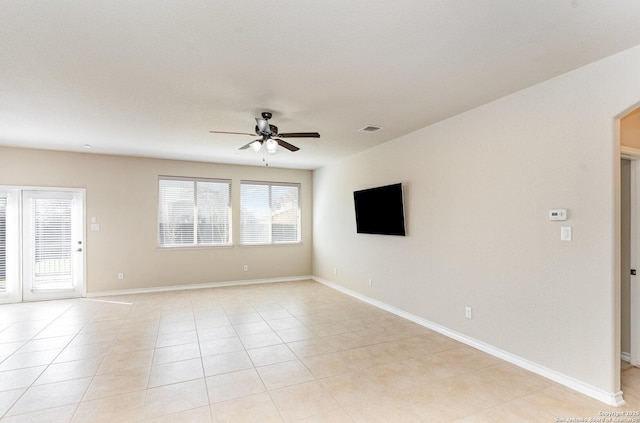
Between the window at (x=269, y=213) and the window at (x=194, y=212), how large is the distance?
38 cm

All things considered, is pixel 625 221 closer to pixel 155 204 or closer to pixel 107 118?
pixel 107 118

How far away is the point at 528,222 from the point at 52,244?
24.0 ft

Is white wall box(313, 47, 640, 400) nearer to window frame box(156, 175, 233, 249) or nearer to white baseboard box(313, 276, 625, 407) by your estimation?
white baseboard box(313, 276, 625, 407)

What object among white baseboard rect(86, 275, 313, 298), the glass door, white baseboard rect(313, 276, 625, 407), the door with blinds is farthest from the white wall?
the glass door

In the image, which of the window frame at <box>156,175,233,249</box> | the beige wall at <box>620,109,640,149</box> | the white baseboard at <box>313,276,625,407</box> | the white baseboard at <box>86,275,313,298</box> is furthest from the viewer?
the window frame at <box>156,175,233,249</box>

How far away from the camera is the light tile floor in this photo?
7.90 ft

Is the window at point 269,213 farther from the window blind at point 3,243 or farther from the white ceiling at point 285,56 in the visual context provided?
the window blind at point 3,243

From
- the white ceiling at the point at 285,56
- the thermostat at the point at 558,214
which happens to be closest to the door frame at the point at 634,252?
the thermostat at the point at 558,214

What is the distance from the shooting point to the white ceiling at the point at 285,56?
77.3 inches

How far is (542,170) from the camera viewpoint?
2973 mm

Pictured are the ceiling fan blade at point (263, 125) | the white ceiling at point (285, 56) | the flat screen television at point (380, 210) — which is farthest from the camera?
the flat screen television at point (380, 210)

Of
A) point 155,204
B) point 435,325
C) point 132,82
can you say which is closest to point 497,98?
point 435,325

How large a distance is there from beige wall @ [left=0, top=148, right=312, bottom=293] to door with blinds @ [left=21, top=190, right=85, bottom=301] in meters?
0.18

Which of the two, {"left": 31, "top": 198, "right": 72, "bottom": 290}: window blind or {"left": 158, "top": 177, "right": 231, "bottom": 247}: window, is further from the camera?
{"left": 158, "top": 177, "right": 231, "bottom": 247}: window
